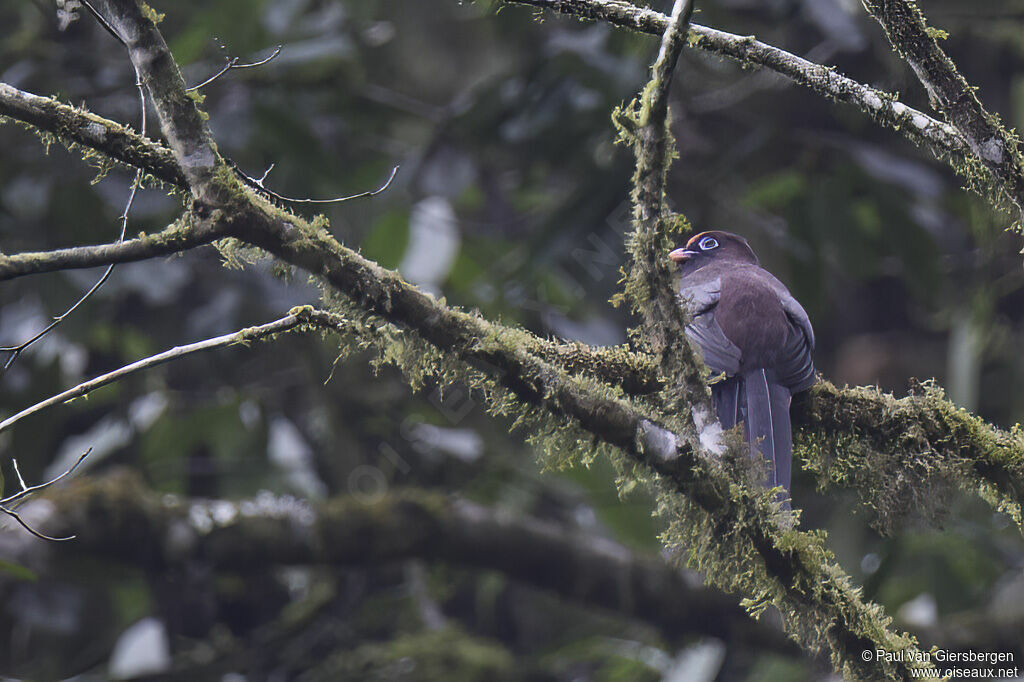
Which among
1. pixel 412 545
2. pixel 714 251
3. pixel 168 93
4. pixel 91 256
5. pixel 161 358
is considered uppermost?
pixel 714 251

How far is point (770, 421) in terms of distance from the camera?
7.95 feet

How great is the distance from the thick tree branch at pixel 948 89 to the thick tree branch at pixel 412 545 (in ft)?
10.2

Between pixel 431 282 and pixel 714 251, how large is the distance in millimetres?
2037

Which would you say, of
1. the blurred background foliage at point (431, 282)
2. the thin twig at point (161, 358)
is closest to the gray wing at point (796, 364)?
the thin twig at point (161, 358)

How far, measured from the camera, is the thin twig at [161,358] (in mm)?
1672

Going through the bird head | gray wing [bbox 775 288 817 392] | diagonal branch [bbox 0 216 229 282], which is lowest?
diagonal branch [bbox 0 216 229 282]

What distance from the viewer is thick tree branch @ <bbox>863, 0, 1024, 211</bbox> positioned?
1.82 meters

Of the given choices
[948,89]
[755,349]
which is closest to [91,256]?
[948,89]

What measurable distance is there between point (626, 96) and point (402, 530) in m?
2.27

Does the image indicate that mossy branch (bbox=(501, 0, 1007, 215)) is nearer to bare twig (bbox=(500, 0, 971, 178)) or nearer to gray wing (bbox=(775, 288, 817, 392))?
bare twig (bbox=(500, 0, 971, 178))

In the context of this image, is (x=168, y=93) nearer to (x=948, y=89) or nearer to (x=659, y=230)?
(x=659, y=230)

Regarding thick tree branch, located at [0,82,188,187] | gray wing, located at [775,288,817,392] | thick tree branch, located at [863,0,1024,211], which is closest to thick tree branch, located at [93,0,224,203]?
thick tree branch, located at [0,82,188,187]

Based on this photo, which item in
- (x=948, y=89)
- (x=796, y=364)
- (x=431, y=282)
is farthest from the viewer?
(x=431, y=282)

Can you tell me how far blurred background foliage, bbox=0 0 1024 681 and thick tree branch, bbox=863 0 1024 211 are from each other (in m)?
2.59
